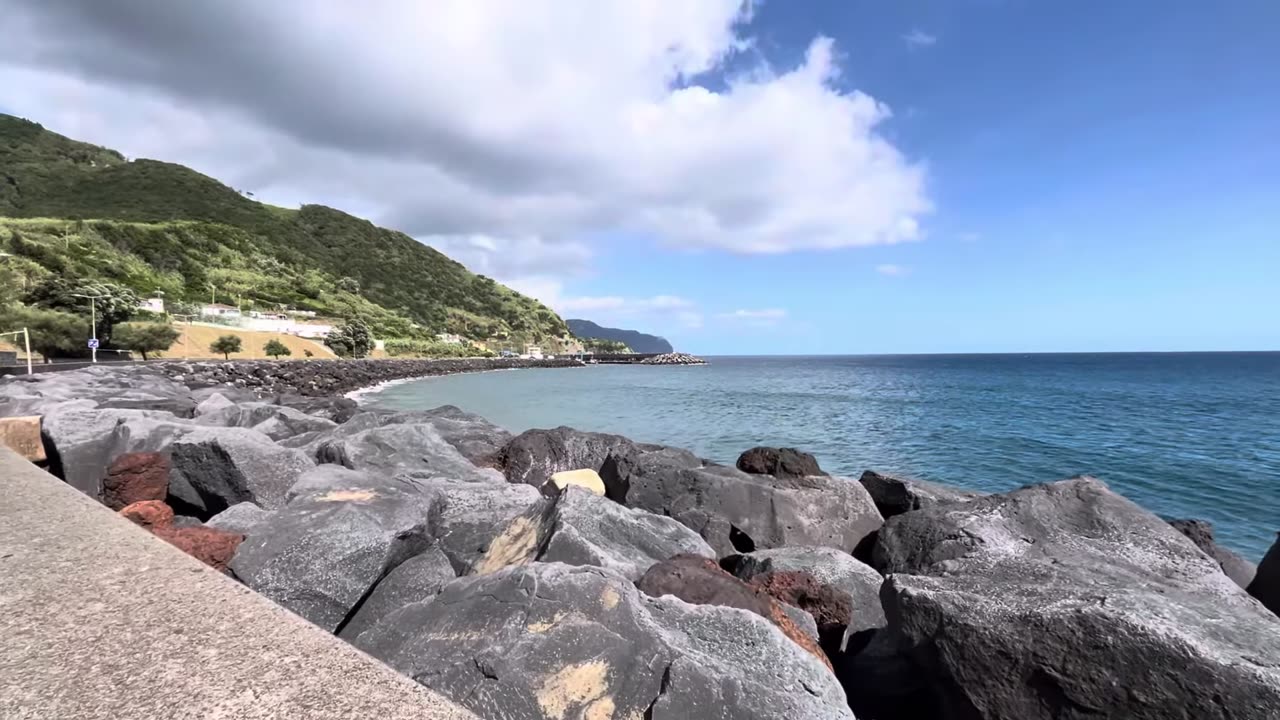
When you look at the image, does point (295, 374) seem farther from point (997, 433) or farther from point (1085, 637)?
point (1085, 637)

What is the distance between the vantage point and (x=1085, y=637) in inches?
114

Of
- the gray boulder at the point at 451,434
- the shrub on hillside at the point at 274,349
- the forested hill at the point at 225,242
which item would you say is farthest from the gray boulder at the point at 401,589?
the forested hill at the point at 225,242

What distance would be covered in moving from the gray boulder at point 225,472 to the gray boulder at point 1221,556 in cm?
871

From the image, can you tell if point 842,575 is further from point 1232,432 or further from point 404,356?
point 404,356

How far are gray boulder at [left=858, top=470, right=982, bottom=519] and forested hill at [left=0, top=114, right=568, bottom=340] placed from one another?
243 ft

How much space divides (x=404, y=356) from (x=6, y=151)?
112221 mm

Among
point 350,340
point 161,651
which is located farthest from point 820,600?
point 350,340

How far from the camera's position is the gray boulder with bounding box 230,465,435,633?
3918 mm

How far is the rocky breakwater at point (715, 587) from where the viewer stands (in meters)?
2.67

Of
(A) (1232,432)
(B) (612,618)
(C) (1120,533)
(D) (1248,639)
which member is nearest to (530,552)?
(B) (612,618)

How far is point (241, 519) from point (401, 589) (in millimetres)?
1802

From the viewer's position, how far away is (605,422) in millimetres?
26391

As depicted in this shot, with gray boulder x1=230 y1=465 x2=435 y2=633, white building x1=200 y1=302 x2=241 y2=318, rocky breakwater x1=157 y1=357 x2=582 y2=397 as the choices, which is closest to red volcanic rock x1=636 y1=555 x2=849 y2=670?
gray boulder x1=230 y1=465 x2=435 y2=633

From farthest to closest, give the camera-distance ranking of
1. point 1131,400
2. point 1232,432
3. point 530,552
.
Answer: point 1131,400 < point 1232,432 < point 530,552
